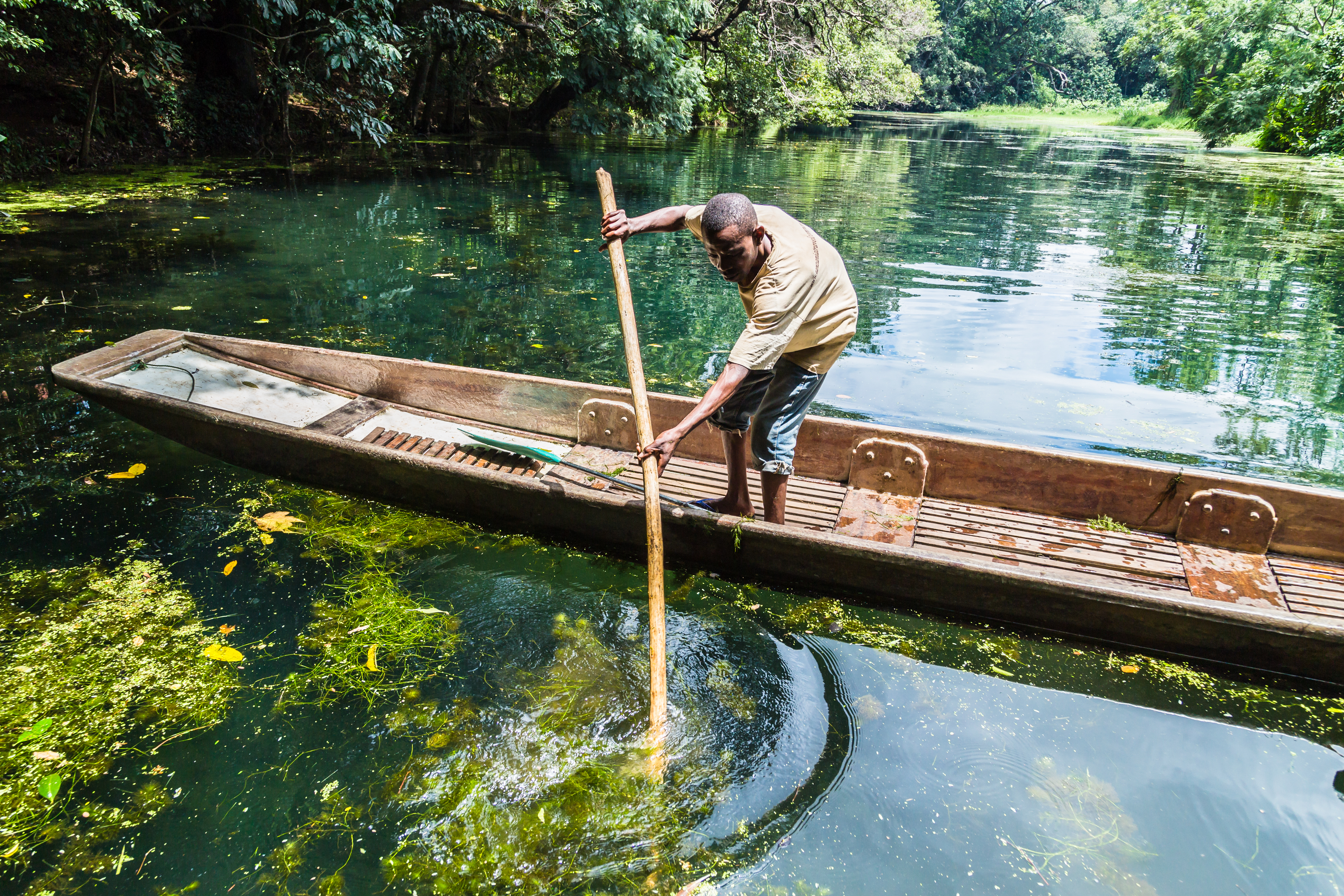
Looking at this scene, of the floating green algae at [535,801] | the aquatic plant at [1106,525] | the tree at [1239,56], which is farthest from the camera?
the tree at [1239,56]

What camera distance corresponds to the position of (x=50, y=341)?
628 centimetres

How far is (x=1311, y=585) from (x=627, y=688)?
3037 millimetres

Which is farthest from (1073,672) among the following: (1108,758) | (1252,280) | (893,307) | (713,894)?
(1252,280)

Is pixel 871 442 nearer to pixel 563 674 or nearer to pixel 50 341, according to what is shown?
pixel 563 674

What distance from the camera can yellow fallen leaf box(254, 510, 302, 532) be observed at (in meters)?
4.09

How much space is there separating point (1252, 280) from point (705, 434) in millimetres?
8683

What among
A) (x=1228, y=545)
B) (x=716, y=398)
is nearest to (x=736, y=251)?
(x=716, y=398)

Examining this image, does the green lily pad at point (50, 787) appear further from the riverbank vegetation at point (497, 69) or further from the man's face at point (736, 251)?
the riverbank vegetation at point (497, 69)

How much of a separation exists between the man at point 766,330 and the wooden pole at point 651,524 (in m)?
0.10

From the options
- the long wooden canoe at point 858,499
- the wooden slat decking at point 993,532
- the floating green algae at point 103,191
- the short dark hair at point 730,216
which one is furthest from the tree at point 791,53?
the short dark hair at point 730,216

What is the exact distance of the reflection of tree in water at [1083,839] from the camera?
2408mm

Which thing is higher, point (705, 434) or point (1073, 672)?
point (705, 434)

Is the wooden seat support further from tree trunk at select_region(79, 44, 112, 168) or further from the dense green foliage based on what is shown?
tree trunk at select_region(79, 44, 112, 168)

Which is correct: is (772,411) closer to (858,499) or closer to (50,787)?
(858,499)
